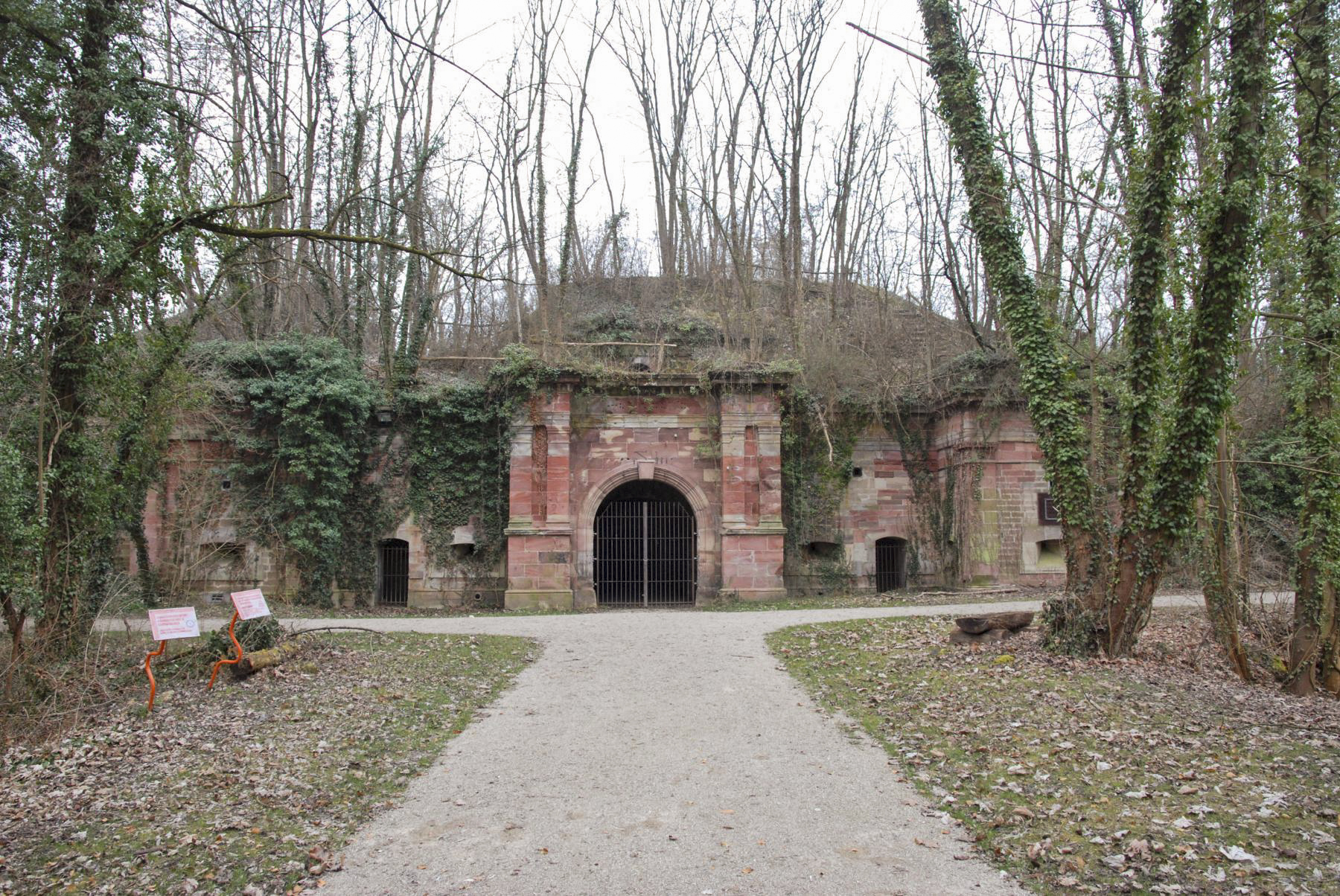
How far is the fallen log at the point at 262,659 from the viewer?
8883 millimetres

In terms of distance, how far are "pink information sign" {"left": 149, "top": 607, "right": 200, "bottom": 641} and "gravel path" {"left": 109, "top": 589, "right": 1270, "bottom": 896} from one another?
2.88 metres

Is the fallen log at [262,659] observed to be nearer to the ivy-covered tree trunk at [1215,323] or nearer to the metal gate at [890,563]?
the ivy-covered tree trunk at [1215,323]

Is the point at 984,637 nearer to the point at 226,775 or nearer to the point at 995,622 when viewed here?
the point at 995,622

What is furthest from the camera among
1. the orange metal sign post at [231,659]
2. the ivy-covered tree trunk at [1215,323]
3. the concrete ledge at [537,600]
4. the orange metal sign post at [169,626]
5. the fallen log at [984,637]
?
the concrete ledge at [537,600]

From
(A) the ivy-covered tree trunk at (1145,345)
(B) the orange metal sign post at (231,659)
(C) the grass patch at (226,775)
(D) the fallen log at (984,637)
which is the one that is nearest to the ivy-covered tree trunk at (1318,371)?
(A) the ivy-covered tree trunk at (1145,345)

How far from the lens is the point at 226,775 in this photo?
602 centimetres

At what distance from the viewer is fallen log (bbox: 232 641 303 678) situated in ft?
29.1

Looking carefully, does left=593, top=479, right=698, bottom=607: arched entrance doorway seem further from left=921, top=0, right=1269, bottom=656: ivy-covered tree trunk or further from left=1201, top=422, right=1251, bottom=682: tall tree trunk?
left=1201, top=422, right=1251, bottom=682: tall tree trunk

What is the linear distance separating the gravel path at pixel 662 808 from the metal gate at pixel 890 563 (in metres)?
11.1

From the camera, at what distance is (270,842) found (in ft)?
16.2

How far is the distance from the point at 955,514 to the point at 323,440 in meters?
13.3

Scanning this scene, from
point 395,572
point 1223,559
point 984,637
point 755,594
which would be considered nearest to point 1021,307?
point 1223,559

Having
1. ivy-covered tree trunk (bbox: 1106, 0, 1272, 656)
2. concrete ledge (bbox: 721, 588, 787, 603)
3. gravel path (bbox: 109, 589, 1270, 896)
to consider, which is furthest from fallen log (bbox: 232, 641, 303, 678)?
concrete ledge (bbox: 721, 588, 787, 603)

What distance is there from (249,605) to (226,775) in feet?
10.7
